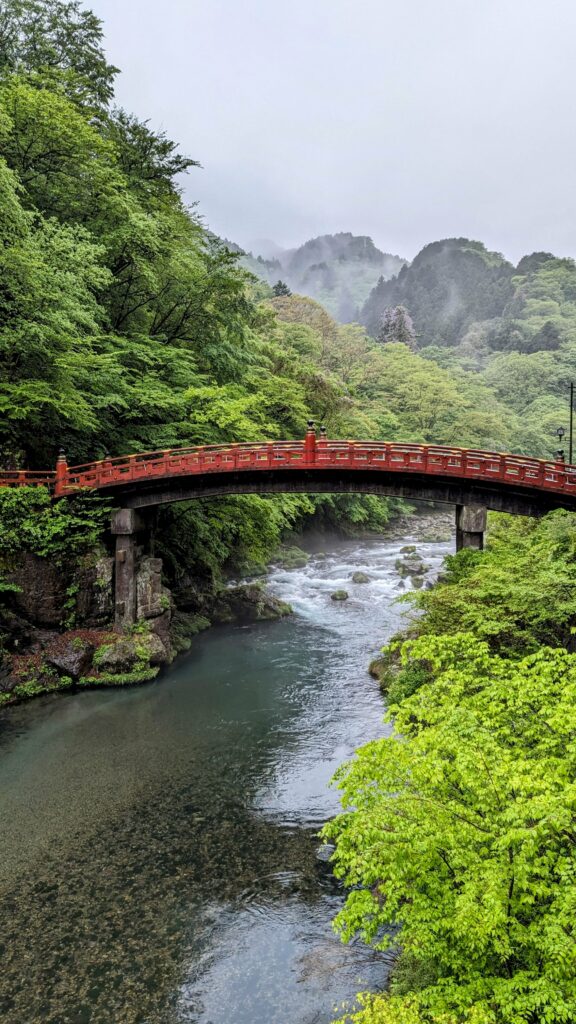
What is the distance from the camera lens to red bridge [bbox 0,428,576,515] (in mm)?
20438

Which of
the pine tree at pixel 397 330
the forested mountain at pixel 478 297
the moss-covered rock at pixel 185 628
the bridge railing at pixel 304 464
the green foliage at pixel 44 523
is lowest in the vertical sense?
the moss-covered rock at pixel 185 628

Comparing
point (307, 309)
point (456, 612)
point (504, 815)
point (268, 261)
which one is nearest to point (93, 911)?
point (504, 815)

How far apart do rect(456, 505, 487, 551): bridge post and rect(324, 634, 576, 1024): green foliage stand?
1305 centimetres

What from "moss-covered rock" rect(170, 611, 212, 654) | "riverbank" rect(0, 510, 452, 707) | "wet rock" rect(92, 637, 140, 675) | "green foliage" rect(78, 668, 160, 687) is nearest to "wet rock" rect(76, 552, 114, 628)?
"riverbank" rect(0, 510, 452, 707)

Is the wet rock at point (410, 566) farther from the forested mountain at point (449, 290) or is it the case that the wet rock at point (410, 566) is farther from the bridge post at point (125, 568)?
the forested mountain at point (449, 290)

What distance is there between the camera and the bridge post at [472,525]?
21.2 meters

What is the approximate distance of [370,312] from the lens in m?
146

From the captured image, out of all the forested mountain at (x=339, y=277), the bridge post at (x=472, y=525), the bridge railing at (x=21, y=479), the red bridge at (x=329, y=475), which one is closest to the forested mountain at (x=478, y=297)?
the forested mountain at (x=339, y=277)

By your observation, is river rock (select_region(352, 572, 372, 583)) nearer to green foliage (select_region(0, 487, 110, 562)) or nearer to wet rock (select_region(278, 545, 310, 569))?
wet rock (select_region(278, 545, 310, 569))

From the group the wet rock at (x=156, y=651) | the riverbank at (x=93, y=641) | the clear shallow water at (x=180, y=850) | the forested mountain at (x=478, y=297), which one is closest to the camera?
the clear shallow water at (x=180, y=850)

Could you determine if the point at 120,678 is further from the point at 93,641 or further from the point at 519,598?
the point at 519,598

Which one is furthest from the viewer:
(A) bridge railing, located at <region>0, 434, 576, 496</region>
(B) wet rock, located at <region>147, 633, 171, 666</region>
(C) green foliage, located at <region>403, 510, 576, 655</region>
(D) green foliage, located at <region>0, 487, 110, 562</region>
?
(B) wet rock, located at <region>147, 633, 171, 666</region>

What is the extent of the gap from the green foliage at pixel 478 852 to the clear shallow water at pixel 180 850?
2919 mm

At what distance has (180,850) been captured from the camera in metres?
12.4
